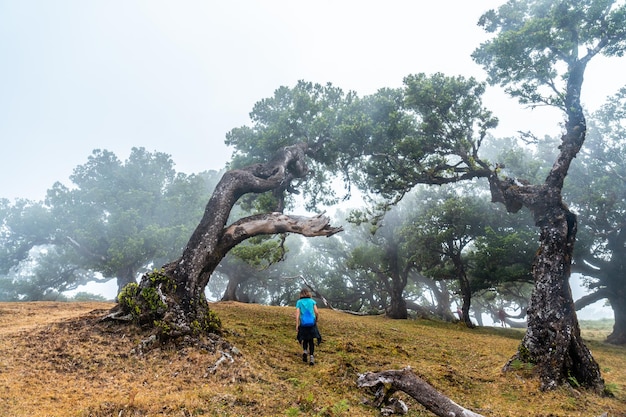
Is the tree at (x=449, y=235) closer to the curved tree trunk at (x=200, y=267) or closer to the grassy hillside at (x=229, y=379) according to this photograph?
the grassy hillside at (x=229, y=379)

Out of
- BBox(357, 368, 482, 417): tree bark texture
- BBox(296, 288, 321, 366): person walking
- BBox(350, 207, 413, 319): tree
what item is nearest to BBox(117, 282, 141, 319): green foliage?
BBox(296, 288, 321, 366): person walking

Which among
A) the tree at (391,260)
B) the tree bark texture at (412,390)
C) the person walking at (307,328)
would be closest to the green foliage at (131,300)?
the person walking at (307,328)

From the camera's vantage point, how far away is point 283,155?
1381 cm

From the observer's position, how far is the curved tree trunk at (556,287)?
26.9ft

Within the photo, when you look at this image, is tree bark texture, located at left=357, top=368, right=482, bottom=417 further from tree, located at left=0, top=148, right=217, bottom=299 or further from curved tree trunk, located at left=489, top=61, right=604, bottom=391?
tree, located at left=0, top=148, right=217, bottom=299

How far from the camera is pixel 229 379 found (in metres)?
6.14

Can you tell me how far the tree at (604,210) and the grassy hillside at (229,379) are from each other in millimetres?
13020

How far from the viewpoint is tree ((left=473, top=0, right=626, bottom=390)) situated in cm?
844

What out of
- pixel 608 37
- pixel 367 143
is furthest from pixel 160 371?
pixel 608 37

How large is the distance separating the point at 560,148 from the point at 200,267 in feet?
39.0

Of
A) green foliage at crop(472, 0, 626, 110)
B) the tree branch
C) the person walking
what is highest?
green foliage at crop(472, 0, 626, 110)

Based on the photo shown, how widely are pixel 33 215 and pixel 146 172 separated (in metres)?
8.60

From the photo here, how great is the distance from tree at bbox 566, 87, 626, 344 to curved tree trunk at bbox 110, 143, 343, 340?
1806 centimetres

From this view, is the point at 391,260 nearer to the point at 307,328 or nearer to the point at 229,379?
the point at 307,328
